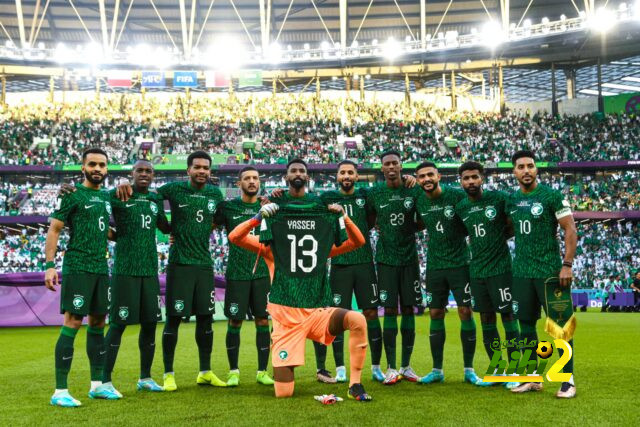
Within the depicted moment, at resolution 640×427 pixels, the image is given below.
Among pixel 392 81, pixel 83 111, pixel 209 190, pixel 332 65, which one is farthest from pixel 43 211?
pixel 209 190

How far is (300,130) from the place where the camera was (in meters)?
48.6

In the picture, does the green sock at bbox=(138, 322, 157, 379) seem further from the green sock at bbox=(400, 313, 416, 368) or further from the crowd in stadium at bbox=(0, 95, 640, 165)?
the crowd in stadium at bbox=(0, 95, 640, 165)

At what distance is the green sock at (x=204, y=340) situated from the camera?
26.1ft

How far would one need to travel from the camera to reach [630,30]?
4416 cm

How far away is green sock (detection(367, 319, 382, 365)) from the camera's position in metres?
8.19

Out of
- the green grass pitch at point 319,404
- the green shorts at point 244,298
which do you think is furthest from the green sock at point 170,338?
the green shorts at point 244,298

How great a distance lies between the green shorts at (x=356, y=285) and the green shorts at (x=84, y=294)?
278cm

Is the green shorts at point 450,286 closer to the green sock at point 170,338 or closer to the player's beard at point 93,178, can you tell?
the green sock at point 170,338

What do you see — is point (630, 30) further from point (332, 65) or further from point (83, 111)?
point (83, 111)

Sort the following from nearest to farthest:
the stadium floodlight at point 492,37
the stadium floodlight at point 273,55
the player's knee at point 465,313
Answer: the player's knee at point 465,313 → the stadium floodlight at point 492,37 → the stadium floodlight at point 273,55

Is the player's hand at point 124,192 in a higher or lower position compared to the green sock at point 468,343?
higher

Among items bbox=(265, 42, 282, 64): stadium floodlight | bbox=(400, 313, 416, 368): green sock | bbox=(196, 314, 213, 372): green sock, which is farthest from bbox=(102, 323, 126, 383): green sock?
bbox=(265, 42, 282, 64): stadium floodlight

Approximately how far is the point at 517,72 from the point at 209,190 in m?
51.9

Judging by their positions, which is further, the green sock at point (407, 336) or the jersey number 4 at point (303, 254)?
the green sock at point (407, 336)
